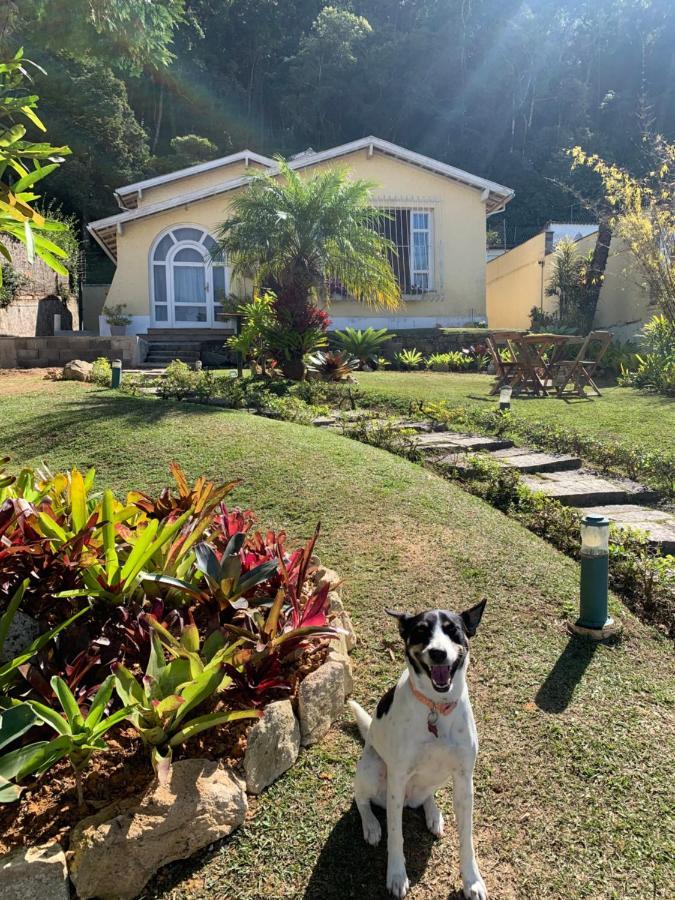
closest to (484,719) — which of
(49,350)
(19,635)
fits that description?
(19,635)

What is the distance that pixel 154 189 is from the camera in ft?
61.7

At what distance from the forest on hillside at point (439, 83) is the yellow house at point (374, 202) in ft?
70.9

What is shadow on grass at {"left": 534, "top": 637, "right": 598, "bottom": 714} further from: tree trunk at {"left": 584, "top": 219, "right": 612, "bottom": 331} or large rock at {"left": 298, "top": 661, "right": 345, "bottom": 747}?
tree trunk at {"left": 584, "top": 219, "right": 612, "bottom": 331}

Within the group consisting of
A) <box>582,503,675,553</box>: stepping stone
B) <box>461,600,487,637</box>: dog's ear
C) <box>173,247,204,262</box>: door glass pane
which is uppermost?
<box>173,247,204,262</box>: door glass pane

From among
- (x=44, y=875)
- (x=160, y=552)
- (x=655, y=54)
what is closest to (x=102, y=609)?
(x=160, y=552)

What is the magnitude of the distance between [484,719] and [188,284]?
672 inches

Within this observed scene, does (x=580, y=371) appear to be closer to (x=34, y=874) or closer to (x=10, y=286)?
(x=34, y=874)

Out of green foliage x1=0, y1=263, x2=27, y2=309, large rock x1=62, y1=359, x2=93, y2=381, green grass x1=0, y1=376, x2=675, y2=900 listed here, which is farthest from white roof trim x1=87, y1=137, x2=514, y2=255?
green grass x1=0, y1=376, x2=675, y2=900

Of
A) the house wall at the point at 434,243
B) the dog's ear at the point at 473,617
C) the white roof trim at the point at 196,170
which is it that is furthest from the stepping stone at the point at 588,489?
the white roof trim at the point at 196,170

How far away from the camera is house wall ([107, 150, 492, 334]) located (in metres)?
17.7

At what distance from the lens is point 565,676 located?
10.4 feet

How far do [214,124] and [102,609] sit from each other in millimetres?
46251

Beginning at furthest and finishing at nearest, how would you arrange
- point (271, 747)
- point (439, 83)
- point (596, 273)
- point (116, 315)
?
point (439, 83) < point (596, 273) < point (116, 315) < point (271, 747)

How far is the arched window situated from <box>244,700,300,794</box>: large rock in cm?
1632
